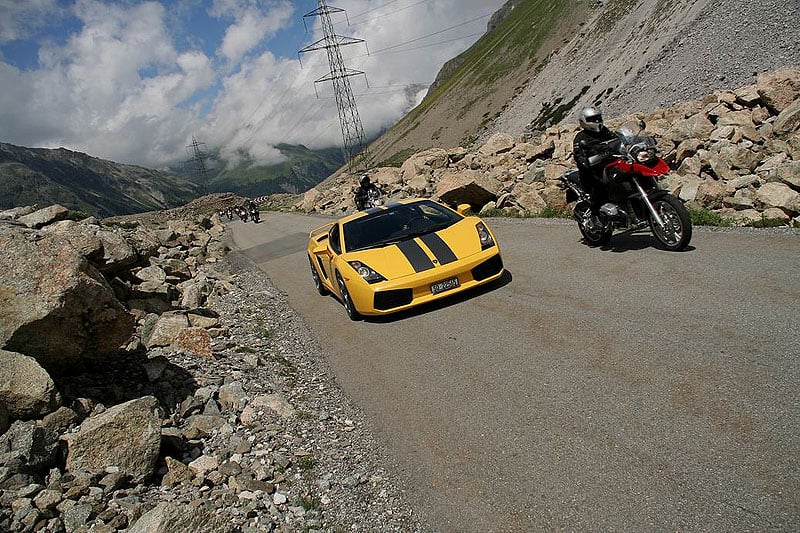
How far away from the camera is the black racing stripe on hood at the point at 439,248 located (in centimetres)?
791

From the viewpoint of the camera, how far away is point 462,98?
115 meters

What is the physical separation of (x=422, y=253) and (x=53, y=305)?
4.56 meters

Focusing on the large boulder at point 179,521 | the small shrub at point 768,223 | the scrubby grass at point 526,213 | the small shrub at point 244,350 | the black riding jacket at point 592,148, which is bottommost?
the small shrub at point 768,223

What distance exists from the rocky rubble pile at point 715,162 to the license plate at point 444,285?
17.9 ft

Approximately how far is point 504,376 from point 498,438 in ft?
3.57

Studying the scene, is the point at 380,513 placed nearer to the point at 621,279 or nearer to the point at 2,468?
the point at 2,468

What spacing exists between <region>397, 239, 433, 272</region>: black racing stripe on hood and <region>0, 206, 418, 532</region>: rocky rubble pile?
1.83 meters

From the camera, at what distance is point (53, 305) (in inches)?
211

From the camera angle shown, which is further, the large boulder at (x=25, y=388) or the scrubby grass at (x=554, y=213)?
the scrubby grass at (x=554, y=213)

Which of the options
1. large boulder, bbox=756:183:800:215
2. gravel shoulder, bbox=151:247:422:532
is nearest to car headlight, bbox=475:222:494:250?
gravel shoulder, bbox=151:247:422:532

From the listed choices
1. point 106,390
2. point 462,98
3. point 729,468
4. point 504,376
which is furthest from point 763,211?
point 462,98

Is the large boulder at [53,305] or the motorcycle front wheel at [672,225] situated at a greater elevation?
the large boulder at [53,305]

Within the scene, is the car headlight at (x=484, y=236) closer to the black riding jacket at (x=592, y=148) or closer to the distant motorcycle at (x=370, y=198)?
the black riding jacket at (x=592, y=148)

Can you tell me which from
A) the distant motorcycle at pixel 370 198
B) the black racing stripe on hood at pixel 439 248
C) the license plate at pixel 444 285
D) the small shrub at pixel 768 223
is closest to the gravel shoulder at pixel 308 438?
the license plate at pixel 444 285
